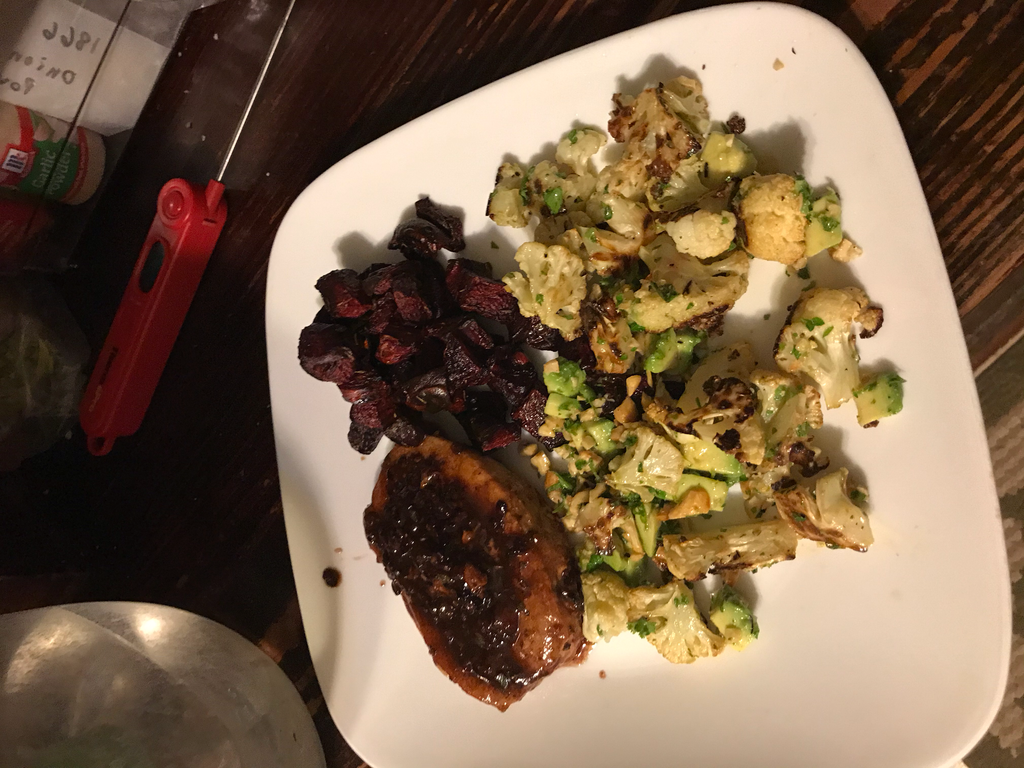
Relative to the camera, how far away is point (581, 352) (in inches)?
73.8

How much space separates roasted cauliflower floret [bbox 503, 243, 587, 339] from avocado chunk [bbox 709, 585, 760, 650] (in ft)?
2.95

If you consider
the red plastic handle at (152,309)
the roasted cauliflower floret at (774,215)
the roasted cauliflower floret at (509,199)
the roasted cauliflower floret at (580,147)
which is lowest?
the red plastic handle at (152,309)

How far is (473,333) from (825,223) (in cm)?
99

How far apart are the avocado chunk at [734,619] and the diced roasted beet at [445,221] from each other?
1314 millimetres

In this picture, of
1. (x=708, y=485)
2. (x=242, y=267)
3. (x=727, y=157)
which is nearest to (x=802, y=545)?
(x=708, y=485)

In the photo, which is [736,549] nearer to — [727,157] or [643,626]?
[643,626]

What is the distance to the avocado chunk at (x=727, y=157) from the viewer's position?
5.58 feet

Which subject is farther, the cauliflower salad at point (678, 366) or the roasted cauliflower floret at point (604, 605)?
the roasted cauliflower floret at point (604, 605)

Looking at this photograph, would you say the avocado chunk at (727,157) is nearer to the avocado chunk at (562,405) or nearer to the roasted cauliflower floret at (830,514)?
the avocado chunk at (562,405)

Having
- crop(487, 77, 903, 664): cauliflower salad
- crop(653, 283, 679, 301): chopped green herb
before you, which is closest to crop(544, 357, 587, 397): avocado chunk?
crop(487, 77, 903, 664): cauliflower salad

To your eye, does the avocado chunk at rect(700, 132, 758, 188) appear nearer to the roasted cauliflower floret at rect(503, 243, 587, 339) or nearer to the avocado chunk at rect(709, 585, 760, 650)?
the roasted cauliflower floret at rect(503, 243, 587, 339)

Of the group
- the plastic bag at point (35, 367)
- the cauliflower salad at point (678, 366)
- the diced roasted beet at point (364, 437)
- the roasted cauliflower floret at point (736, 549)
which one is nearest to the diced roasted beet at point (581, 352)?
the cauliflower salad at point (678, 366)

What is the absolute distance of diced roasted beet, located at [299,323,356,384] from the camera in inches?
77.5

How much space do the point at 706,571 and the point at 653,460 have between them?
36 cm
